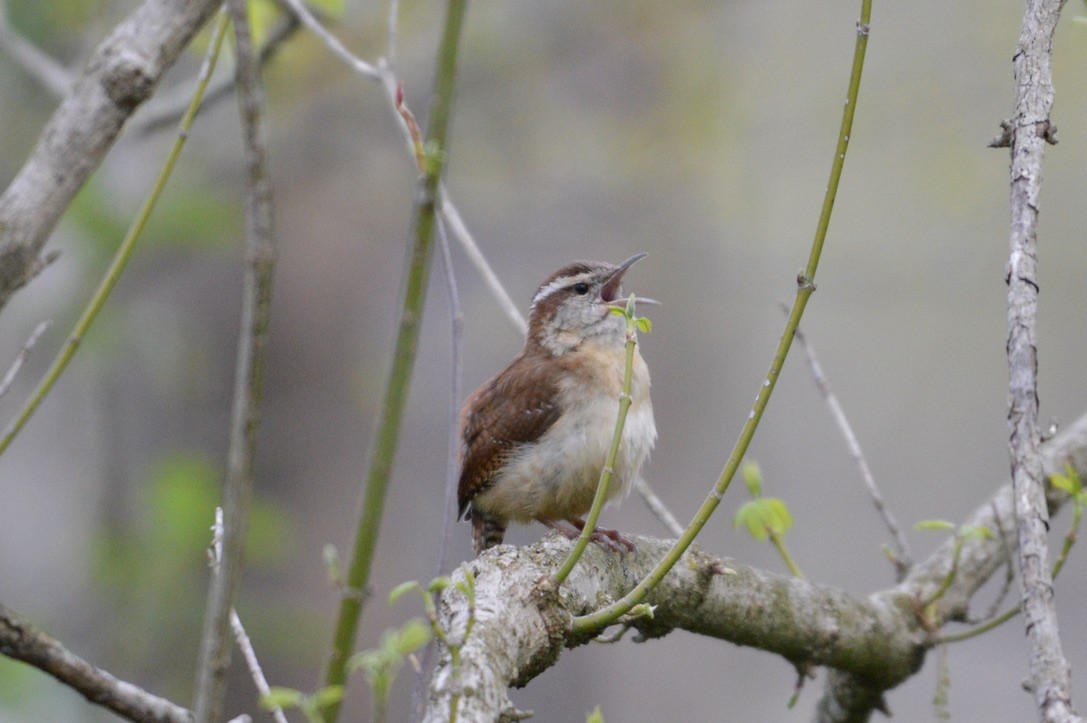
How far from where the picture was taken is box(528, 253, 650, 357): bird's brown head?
12.8 feet

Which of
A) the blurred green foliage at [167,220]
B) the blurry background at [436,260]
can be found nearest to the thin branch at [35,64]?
the blurry background at [436,260]

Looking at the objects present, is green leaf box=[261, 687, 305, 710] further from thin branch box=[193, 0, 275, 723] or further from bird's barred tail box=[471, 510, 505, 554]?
bird's barred tail box=[471, 510, 505, 554]

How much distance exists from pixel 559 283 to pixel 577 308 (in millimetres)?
155

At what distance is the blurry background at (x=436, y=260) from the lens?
6.34 metres

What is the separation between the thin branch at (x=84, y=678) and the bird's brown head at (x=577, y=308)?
2.03 m

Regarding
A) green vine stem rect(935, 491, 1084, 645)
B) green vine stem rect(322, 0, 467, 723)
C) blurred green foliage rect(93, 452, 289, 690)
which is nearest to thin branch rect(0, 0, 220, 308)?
green vine stem rect(322, 0, 467, 723)

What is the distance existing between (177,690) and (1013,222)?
236 inches

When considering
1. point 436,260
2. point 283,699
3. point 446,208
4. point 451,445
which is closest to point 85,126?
point 446,208

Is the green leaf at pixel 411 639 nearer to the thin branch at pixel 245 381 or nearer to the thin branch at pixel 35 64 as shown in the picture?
the thin branch at pixel 245 381

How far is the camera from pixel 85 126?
252cm

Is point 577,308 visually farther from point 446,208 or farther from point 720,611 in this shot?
point 720,611

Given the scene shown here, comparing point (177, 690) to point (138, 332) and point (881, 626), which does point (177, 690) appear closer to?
point (138, 332)

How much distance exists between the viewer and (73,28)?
633cm

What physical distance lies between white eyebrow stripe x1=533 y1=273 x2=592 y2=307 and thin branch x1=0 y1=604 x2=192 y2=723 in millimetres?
2296
